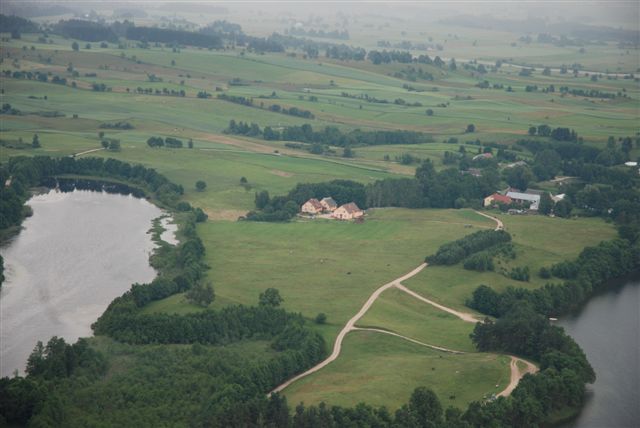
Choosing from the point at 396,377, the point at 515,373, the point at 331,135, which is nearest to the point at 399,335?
the point at 396,377

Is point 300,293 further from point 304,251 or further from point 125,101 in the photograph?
point 125,101

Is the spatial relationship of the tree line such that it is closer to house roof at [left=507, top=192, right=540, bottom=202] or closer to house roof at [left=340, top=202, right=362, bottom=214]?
house roof at [left=507, top=192, right=540, bottom=202]

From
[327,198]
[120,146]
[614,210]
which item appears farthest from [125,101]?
[614,210]

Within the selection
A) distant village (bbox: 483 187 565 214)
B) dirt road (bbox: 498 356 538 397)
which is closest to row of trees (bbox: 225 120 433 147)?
distant village (bbox: 483 187 565 214)

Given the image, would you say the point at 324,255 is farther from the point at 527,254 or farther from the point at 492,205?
the point at 492,205

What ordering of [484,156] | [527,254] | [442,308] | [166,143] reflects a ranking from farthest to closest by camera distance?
[166,143] < [484,156] < [527,254] < [442,308]

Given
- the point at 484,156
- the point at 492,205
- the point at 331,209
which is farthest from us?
the point at 484,156

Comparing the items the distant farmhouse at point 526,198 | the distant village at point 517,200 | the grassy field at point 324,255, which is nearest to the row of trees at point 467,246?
the grassy field at point 324,255
